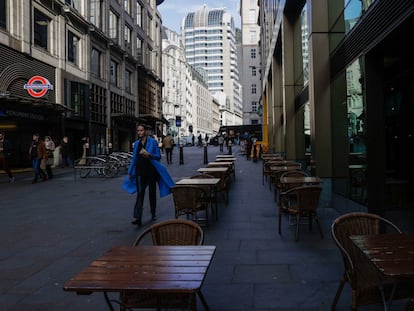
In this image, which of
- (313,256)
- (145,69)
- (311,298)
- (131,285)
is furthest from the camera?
(145,69)

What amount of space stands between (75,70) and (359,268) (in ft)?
95.1

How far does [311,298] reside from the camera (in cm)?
394

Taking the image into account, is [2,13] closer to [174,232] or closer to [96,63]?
[96,63]

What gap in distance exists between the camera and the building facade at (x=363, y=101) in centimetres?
696

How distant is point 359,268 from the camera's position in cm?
339

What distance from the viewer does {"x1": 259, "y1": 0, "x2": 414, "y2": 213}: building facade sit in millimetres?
6957

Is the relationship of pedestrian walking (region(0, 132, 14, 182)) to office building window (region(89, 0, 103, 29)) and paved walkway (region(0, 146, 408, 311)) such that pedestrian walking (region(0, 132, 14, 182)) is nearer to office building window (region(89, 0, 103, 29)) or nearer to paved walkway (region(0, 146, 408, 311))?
paved walkway (region(0, 146, 408, 311))

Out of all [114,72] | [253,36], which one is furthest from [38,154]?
[253,36]

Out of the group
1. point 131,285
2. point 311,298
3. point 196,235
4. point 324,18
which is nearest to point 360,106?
point 324,18

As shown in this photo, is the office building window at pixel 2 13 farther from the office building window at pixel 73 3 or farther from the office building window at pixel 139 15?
the office building window at pixel 139 15

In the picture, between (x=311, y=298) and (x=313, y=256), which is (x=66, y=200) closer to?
(x=313, y=256)

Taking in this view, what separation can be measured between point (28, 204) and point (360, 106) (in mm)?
8228

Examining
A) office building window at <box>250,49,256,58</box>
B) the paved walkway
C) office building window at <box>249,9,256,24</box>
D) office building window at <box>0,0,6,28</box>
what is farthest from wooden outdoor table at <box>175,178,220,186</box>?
office building window at <box>249,9,256,24</box>

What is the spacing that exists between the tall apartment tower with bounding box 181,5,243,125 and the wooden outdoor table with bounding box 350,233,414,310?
583 ft
